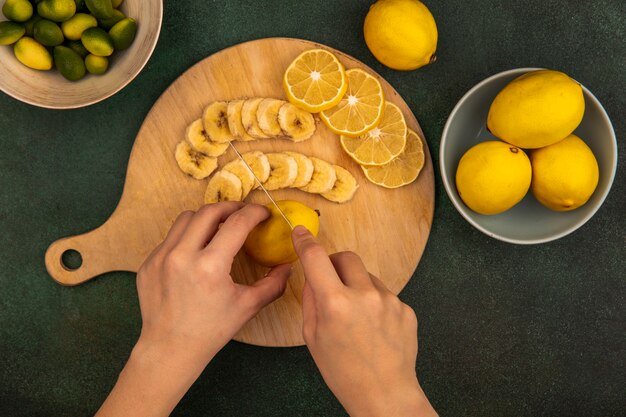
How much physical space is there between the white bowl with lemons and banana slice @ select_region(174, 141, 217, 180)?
0.52 meters

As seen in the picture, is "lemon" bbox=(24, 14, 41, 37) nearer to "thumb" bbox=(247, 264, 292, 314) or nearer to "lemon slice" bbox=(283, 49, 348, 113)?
"lemon slice" bbox=(283, 49, 348, 113)

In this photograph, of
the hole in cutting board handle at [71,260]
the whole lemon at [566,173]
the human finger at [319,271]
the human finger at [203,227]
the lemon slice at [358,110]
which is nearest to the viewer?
the human finger at [319,271]

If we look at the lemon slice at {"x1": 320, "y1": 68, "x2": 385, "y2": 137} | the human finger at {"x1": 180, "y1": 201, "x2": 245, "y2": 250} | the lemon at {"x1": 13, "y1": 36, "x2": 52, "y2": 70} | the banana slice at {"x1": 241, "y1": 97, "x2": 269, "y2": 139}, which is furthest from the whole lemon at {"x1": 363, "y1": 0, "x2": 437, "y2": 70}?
the lemon at {"x1": 13, "y1": 36, "x2": 52, "y2": 70}

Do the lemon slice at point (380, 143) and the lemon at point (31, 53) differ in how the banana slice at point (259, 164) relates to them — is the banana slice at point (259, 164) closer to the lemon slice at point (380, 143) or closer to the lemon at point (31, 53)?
the lemon slice at point (380, 143)

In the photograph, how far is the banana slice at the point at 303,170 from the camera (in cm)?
125

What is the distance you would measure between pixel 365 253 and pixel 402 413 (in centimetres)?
46

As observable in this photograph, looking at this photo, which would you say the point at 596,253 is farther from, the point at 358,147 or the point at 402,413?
the point at 402,413

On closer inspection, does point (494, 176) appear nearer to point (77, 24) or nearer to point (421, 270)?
point (421, 270)

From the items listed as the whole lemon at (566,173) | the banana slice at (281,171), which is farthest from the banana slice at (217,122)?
the whole lemon at (566,173)

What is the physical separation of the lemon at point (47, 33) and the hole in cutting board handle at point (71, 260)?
1.58 feet

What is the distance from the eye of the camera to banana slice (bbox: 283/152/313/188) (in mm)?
1245

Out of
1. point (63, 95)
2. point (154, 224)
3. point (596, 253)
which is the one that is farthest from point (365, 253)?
point (63, 95)

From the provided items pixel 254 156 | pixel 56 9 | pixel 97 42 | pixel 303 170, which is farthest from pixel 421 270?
pixel 56 9

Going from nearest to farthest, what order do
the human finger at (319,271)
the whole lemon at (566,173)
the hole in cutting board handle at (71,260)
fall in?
the human finger at (319,271)
the whole lemon at (566,173)
the hole in cutting board handle at (71,260)
